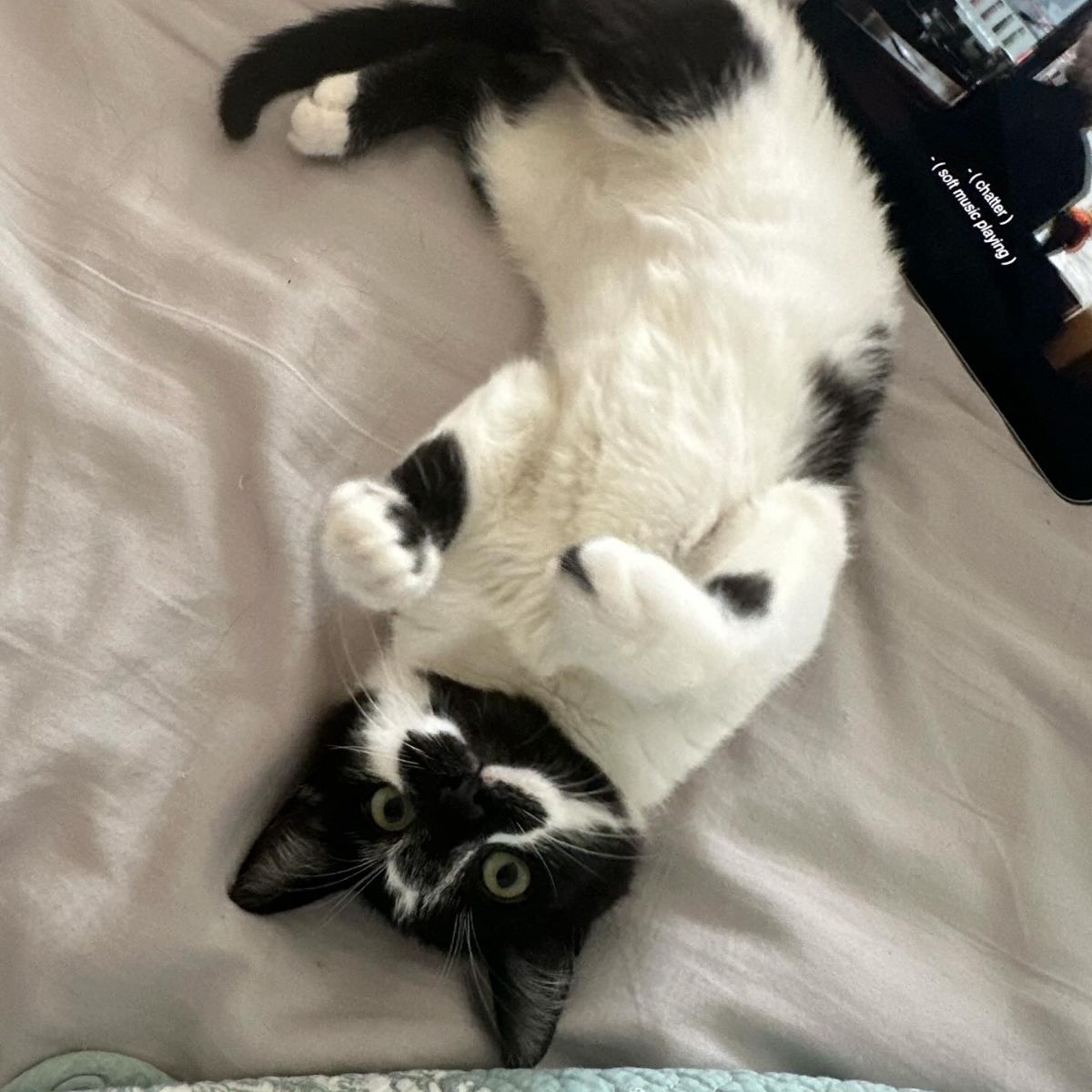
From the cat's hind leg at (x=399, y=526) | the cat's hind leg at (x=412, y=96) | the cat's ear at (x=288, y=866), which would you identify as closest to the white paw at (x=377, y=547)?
the cat's hind leg at (x=399, y=526)

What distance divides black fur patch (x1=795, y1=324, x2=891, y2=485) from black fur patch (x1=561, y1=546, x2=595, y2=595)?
331mm

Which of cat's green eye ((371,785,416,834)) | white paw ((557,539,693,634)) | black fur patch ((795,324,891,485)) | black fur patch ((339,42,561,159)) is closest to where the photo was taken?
white paw ((557,539,693,634))

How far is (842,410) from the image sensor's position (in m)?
1.20

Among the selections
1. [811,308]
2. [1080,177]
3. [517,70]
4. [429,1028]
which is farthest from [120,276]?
[1080,177]

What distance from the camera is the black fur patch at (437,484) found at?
108 cm

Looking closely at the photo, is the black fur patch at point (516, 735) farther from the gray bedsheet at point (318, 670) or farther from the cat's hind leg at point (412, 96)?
the cat's hind leg at point (412, 96)

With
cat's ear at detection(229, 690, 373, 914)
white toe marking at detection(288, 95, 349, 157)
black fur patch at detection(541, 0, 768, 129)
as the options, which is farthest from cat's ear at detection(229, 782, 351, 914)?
black fur patch at detection(541, 0, 768, 129)

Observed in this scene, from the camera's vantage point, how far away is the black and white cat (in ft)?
3.37

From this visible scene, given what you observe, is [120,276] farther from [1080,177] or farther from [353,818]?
[1080,177]

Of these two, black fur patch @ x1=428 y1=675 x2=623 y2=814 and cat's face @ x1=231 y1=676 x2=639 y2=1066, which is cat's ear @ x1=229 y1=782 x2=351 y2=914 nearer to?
cat's face @ x1=231 y1=676 x2=639 y2=1066

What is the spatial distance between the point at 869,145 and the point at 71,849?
1272mm

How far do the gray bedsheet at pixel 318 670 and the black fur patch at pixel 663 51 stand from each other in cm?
24

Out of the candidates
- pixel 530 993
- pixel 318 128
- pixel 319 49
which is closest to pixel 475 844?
pixel 530 993

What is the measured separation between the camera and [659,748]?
3.59 feet
